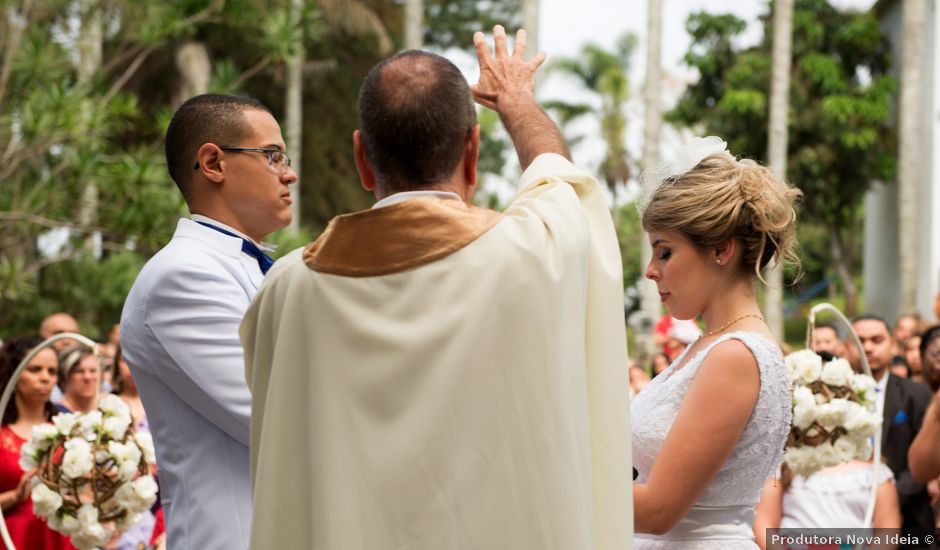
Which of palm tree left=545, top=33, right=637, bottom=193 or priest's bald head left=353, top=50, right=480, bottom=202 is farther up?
priest's bald head left=353, top=50, right=480, bottom=202

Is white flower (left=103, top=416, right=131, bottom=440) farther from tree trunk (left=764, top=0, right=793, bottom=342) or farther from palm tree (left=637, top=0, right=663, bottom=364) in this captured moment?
tree trunk (left=764, top=0, right=793, bottom=342)

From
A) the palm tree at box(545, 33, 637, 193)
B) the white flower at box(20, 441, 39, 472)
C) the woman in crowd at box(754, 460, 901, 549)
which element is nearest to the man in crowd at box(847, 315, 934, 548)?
the woman in crowd at box(754, 460, 901, 549)

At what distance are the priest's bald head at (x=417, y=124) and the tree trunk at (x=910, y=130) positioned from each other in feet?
76.1

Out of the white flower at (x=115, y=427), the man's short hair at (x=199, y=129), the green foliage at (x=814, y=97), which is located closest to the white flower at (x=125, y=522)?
the white flower at (x=115, y=427)

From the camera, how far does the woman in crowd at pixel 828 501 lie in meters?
7.39

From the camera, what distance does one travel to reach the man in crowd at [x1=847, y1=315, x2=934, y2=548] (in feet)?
26.4

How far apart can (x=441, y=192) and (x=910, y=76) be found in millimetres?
24129

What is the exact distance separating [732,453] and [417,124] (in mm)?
1343

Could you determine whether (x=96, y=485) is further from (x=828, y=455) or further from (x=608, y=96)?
(x=608, y=96)

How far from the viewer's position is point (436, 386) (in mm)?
2775

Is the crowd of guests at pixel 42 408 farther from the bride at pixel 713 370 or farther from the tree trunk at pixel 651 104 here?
the tree trunk at pixel 651 104

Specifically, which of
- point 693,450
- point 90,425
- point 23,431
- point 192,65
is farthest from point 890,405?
point 192,65

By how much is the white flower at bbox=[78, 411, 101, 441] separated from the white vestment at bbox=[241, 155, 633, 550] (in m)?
3.86

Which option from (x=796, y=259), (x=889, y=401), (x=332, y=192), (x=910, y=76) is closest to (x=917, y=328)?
(x=889, y=401)
